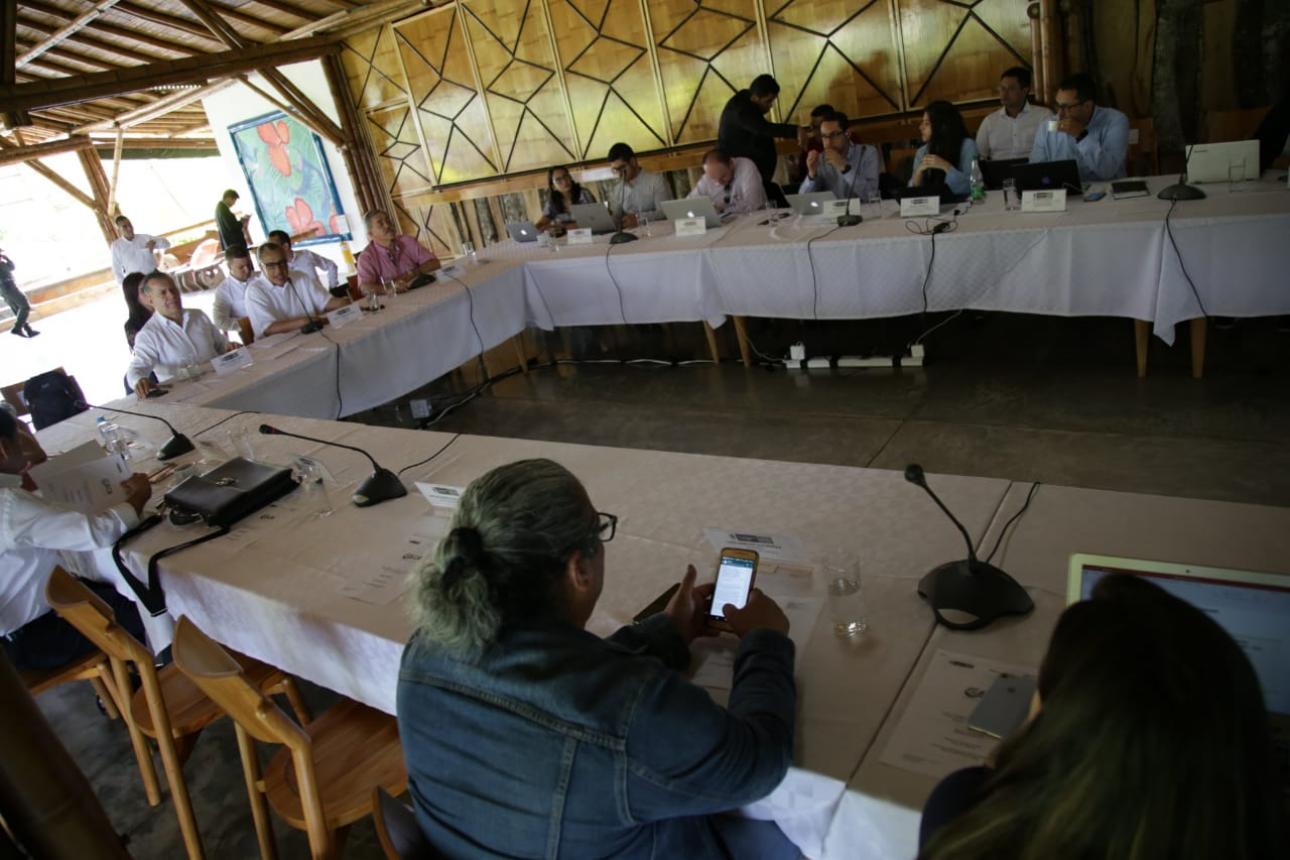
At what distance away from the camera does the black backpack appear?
4105 millimetres

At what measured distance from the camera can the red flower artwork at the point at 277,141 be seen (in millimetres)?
10289

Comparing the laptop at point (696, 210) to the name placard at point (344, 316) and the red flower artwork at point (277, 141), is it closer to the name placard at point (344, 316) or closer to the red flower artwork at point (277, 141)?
the name placard at point (344, 316)

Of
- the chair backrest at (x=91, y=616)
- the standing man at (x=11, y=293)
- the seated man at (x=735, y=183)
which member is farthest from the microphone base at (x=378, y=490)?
the standing man at (x=11, y=293)

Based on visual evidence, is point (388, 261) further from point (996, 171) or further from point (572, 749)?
point (572, 749)

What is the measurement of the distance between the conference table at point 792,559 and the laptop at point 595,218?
2.98 metres

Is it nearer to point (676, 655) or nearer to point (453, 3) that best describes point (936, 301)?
point (676, 655)

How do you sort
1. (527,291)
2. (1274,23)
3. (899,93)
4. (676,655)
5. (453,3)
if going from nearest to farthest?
(676,655), (1274,23), (527,291), (899,93), (453,3)

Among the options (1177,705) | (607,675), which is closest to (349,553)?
(607,675)

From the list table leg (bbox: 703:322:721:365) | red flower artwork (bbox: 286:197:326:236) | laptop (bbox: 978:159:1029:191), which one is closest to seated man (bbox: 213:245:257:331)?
table leg (bbox: 703:322:721:365)

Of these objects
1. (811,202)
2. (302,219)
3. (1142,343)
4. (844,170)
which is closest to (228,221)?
(302,219)

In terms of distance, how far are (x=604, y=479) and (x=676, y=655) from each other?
816 millimetres

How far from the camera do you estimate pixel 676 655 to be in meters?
1.36

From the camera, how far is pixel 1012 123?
484cm

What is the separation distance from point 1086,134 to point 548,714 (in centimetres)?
437
